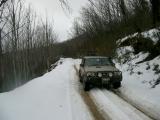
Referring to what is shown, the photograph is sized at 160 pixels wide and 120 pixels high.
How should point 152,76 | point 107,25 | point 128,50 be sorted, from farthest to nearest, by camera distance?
point 107,25 → point 128,50 → point 152,76

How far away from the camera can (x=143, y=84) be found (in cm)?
1359

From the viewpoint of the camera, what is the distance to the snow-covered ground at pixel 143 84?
964 cm

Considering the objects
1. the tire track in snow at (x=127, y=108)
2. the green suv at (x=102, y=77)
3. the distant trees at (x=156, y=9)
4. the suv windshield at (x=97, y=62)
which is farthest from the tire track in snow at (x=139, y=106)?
A: the distant trees at (x=156, y=9)

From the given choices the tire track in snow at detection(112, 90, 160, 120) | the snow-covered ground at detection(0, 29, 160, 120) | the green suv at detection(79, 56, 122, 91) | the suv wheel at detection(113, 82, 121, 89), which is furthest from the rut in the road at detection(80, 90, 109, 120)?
the suv wheel at detection(113, 82, 121, 89)

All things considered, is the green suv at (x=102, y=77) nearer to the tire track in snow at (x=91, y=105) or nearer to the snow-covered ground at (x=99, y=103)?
the snow-covered ground at (x=99, y=103)

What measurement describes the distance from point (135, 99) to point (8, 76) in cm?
3958

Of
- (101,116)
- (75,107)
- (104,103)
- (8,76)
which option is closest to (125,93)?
(104,103)

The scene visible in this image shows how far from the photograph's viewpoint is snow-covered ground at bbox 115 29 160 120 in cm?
964

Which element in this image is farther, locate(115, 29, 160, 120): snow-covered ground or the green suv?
the green suv

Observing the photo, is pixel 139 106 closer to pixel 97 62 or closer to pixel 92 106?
pixel 92 106

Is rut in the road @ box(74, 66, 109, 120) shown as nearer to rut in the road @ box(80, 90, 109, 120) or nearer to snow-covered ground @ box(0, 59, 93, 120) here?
rut in the road @ box(80, 90, 109, 120)

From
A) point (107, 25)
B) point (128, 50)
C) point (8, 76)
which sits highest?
point (107, 25)

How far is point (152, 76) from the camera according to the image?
1389cm

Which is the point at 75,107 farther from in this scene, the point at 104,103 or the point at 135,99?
the point at 135,99
